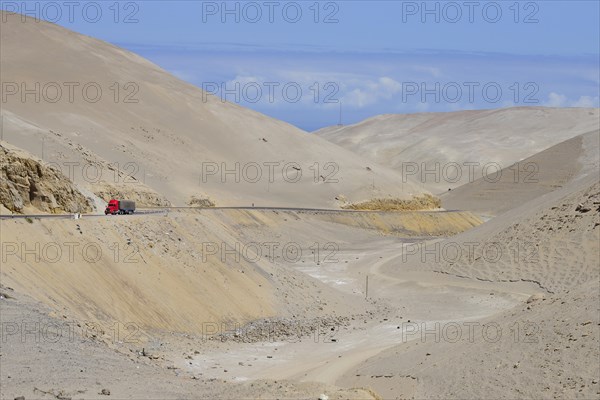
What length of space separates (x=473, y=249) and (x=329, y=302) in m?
10.7

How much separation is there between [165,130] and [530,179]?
123 feet

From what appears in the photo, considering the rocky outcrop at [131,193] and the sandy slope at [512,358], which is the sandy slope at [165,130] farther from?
the sandy slope at [512,358]

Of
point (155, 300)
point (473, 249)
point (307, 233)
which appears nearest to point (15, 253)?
point (155, 300)

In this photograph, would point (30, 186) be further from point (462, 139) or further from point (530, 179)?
point (462, 139)

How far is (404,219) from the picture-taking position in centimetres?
7712

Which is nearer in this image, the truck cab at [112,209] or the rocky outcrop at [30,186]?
the rocky outcrop at [30,186]

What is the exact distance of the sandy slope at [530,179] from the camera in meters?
95.8

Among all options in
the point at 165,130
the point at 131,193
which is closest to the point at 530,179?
the point at 165,130

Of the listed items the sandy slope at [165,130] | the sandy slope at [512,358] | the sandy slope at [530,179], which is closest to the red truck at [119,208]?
the sandy slope at [512,358]

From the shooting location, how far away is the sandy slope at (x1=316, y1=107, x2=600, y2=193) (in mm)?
149125

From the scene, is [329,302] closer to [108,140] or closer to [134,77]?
[108,140]

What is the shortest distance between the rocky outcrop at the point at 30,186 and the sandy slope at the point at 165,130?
1213 inches

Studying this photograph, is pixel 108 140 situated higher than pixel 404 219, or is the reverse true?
pixel 108 140

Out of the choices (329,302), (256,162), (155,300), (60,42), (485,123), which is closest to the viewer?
(155,300)
